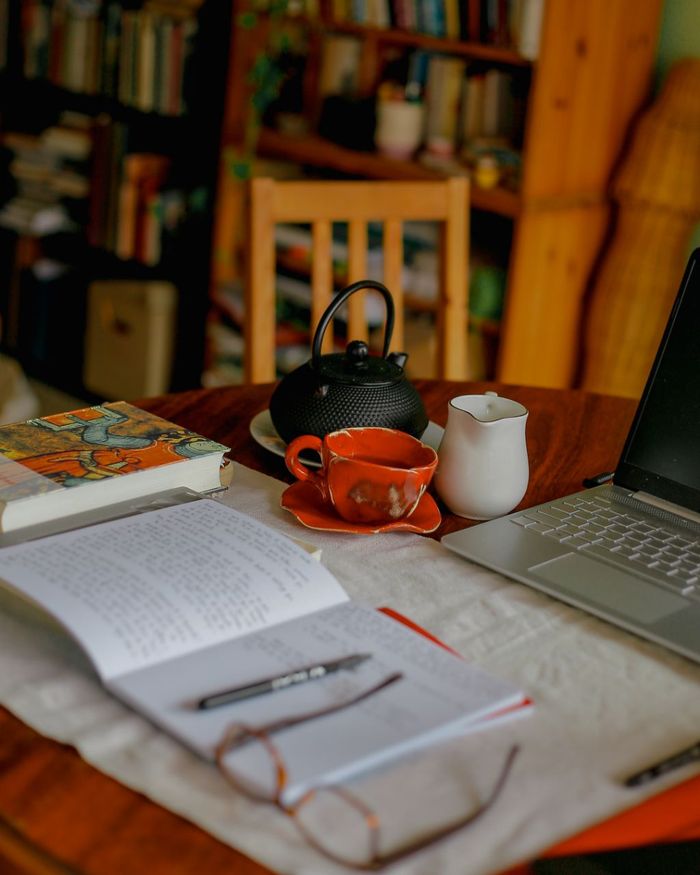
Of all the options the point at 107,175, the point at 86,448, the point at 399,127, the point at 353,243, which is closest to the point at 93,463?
the point at 86,448

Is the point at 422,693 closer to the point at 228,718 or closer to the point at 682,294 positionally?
the point at 228,718

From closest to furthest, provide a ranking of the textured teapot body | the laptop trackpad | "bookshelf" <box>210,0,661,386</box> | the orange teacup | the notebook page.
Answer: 1. the notebook page
2. the laptop trackpad
3. the orange teacup
4. the textured teapot body
5. "bookshelf" <box>210,0,661,386</box>

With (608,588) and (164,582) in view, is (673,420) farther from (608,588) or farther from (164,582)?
(164,582)

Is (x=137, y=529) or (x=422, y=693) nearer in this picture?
(x=422, y=693)

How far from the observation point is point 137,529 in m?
0.86

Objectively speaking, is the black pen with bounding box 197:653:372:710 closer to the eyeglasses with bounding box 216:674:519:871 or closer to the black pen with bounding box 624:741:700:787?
the eyeglasses with bounding box 216:674:519:871

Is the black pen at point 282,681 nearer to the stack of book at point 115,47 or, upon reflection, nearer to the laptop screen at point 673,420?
the laptop screen at point 673,420

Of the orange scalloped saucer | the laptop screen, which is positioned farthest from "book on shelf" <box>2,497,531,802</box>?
the laptop screen

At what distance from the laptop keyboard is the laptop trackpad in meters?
0.02

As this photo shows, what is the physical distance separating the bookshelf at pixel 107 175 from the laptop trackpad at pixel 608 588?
2.25 m

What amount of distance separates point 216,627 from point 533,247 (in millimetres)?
1726

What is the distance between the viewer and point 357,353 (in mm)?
1126

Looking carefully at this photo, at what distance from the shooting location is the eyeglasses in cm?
58

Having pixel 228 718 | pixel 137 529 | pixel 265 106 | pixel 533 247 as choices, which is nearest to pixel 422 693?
pixel 228 718
